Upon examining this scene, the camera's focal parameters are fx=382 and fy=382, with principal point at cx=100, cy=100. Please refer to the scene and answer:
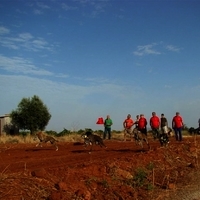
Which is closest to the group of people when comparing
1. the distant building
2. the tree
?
the tree

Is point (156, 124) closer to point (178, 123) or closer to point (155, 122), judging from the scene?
point (155, 122)

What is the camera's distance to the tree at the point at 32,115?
55031mm

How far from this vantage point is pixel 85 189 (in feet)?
28.7

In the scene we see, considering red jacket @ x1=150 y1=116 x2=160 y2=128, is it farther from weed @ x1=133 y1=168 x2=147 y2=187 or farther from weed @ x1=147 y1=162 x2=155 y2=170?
weed @ x1=133 y1=168 x2=147 y2=187

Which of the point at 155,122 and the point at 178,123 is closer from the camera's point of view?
the point at 155,122

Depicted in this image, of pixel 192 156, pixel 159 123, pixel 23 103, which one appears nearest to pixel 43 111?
pixel 23 103

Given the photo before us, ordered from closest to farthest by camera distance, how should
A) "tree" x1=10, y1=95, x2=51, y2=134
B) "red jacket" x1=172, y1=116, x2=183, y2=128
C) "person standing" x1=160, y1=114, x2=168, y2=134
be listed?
"person standing" x1=160, y1=114, x2=168, y2=134
"red jacket" x1=172, y1=116, x2=183, y2=128
"tree" x1=10, y1=95, x2=51, y2=134

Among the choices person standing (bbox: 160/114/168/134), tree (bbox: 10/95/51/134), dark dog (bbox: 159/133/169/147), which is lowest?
dark dog (bbox: 159/133/169/147)

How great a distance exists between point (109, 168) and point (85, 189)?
262 cm

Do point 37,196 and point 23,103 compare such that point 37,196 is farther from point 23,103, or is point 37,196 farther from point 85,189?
point 23,103

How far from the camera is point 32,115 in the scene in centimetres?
5503

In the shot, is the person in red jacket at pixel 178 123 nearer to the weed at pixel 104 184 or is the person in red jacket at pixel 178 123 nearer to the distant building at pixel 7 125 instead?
the weed at pixel 104 184

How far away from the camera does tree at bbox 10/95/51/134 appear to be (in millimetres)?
55031

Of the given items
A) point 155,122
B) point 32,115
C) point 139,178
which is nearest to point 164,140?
point 155,122
